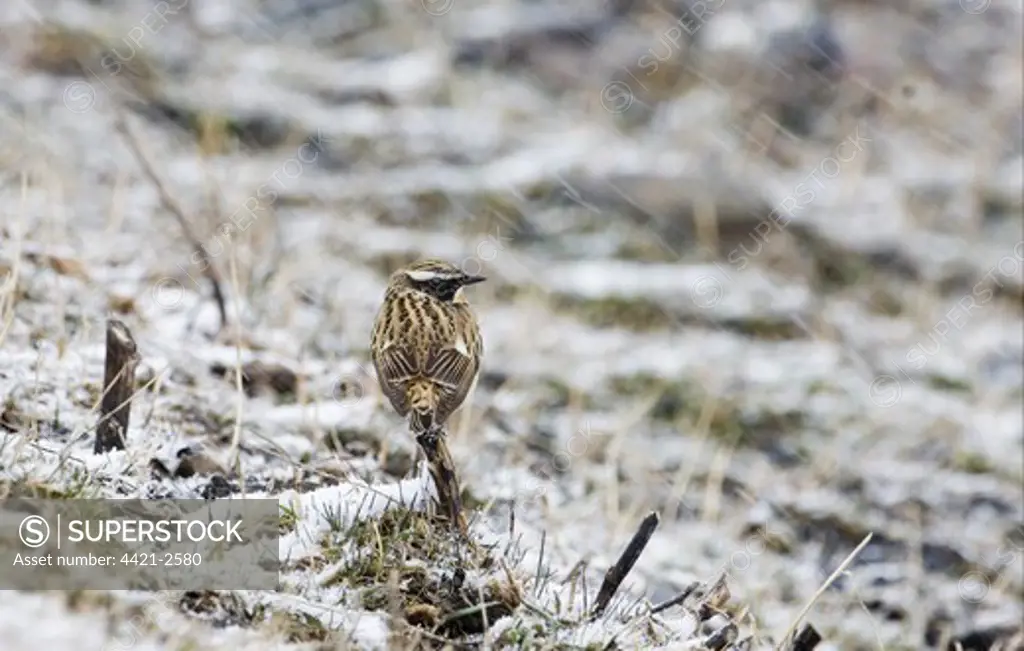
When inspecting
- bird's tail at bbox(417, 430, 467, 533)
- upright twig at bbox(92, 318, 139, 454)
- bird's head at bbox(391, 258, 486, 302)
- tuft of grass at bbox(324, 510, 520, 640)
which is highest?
bird's head at bbox(391, 258, 486, 302)

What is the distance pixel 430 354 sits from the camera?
4863mm

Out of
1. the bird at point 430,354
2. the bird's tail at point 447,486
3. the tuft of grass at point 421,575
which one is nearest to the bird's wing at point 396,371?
the bird at point 430,354

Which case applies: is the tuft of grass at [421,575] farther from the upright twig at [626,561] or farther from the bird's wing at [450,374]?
the bird's wing at [450,374]

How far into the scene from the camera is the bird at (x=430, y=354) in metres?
4.51

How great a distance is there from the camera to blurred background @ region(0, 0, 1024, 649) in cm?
620

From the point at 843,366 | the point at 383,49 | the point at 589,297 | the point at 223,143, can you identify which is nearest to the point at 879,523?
the point at 843,366

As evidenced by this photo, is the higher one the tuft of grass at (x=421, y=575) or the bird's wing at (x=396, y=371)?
the bird's wing at (x=396, y=371)

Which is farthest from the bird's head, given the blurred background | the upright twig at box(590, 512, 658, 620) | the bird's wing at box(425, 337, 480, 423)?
the upright twig at box(590, 512, 658, 620)

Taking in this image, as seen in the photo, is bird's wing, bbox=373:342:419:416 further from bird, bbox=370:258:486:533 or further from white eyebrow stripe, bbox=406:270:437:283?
white eyebrow stripe, bbox=406:270:437:283

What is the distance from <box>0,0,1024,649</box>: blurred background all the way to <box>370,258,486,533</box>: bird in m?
0.29

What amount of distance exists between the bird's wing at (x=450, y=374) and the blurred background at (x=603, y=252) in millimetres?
410

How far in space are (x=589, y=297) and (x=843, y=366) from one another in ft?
5.77

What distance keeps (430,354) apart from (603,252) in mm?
5958

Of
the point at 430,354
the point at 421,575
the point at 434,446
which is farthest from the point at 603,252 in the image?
the point at 421,575
